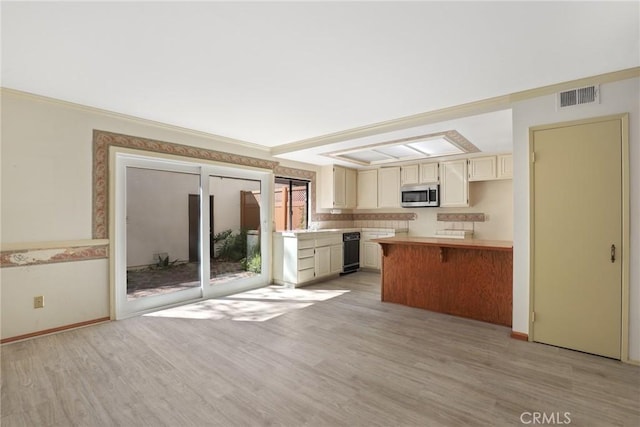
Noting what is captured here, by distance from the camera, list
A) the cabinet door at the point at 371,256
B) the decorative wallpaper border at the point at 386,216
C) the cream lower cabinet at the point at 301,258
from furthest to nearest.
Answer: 1. the decorative wallpaper border at the point at 386,216
2. the cabinet door at the point at 371,256
3. the cream lower cabinet at the point at 301,258

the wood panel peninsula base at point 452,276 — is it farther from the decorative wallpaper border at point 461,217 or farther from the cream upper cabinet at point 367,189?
the cream upper cabinet at point 367,189

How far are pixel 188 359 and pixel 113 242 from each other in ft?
5.96

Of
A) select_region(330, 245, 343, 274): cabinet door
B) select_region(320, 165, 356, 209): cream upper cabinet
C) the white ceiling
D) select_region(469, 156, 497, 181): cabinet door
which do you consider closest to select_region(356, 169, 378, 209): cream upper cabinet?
select_region(320, 165, 356, 209): cream upper cabinet

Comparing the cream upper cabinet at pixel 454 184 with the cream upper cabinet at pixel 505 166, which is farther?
the cream upper cabinet at pixel 454 184

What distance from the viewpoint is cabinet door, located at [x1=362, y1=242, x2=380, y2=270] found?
6555 mm

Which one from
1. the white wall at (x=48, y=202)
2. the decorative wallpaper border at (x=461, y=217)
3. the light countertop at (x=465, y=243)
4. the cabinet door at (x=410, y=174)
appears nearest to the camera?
the white wall at (x=48, y=202)

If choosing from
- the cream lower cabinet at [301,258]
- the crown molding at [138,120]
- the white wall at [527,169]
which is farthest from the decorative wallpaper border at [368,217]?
the white wall at [527,169]

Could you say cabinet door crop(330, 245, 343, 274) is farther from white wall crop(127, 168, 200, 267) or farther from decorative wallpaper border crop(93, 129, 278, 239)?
decorative wallpaper border crop(93, 129, 278, 239)

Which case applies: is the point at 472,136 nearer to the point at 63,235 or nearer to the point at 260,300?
the point at 260,300

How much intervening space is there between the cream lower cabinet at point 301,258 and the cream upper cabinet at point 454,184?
7.68 ft

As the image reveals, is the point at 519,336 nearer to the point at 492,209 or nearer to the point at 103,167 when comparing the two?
the point at 492,209

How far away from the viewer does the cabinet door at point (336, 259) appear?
593 centimetres

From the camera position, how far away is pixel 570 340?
9.12 feet

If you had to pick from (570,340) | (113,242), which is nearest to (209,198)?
(113,242)
